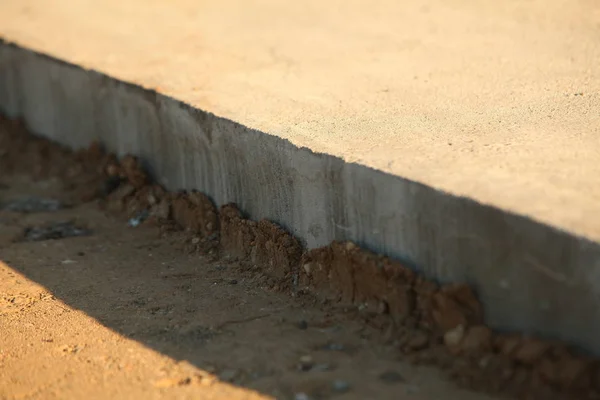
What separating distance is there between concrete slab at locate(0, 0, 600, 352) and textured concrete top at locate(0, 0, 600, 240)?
13 millimetres

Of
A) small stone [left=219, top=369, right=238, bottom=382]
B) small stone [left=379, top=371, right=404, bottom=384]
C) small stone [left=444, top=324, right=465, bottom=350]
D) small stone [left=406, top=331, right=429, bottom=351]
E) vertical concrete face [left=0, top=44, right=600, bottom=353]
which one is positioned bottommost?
small stone [left=219, top=369, right=238, bottom=382]

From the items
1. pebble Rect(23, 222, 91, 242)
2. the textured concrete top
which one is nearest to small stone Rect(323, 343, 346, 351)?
the textured concrete top

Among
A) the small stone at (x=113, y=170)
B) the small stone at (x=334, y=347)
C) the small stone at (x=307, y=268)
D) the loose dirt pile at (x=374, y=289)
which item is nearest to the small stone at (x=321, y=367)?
the small stone at (x=334, y=347)

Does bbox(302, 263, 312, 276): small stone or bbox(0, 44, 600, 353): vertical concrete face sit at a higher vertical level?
bbox(0, 44, 600, 353): vertical concrete face

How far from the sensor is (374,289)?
3670 mm

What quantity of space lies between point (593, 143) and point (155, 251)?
6.96ft

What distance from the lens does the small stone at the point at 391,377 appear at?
3219 mm

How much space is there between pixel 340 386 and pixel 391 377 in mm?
179

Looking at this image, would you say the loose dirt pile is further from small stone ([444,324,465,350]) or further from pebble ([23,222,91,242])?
pebble ([23,222,91,242])

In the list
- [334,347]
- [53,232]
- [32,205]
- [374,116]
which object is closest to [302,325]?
[334,347]

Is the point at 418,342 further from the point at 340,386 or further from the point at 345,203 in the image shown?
the point at 345,203

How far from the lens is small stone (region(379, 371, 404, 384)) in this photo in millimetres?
3219

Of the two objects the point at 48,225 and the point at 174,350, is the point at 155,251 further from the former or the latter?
the point at 174,350

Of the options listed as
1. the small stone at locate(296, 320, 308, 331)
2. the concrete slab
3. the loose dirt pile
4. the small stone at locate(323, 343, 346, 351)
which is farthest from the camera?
the small stone at locate(296, 320, 308, 331)
